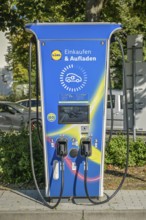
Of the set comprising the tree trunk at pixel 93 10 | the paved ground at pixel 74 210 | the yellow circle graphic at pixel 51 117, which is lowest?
the paved ground at pixel 74 210

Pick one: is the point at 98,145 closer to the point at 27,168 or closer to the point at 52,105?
the point at 52,105

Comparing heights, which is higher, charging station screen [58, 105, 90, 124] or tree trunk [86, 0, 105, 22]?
tree trunk [86, 0, 105, 22]

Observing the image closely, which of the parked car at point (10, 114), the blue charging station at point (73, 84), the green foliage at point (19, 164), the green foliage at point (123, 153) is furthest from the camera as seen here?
the parked car at point (10, 114)

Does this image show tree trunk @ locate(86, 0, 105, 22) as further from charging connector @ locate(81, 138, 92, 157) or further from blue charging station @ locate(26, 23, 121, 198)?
charging connector @ locate(81, 138, 92, 157)

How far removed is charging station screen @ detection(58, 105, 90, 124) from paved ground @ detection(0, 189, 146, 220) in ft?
3.73

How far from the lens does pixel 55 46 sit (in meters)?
5.98

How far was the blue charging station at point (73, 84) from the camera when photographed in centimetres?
595

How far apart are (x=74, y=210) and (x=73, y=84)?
1.61m

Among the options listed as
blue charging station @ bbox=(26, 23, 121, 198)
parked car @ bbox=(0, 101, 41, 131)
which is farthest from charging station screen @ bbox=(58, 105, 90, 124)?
parked car @ bbox=(0, 101, 41, 131)

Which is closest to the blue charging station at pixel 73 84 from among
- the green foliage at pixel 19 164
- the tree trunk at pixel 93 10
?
the green foliage at pixel 19 164

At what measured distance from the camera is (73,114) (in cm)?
604

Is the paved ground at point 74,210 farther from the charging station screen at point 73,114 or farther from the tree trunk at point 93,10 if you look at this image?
the tree trunk at point 93,10

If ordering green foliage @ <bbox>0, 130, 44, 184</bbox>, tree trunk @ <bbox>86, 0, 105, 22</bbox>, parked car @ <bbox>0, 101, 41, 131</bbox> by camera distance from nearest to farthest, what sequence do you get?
green foliage @ <bbox>0, 130, 44, 184</bbox> → tree trunk @ <bbox>86, 0, 105, 22</bbox> → parked car @ <bbox>0, 101, 41, 131</bbox>

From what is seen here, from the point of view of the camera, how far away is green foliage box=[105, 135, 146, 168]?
8.82m
